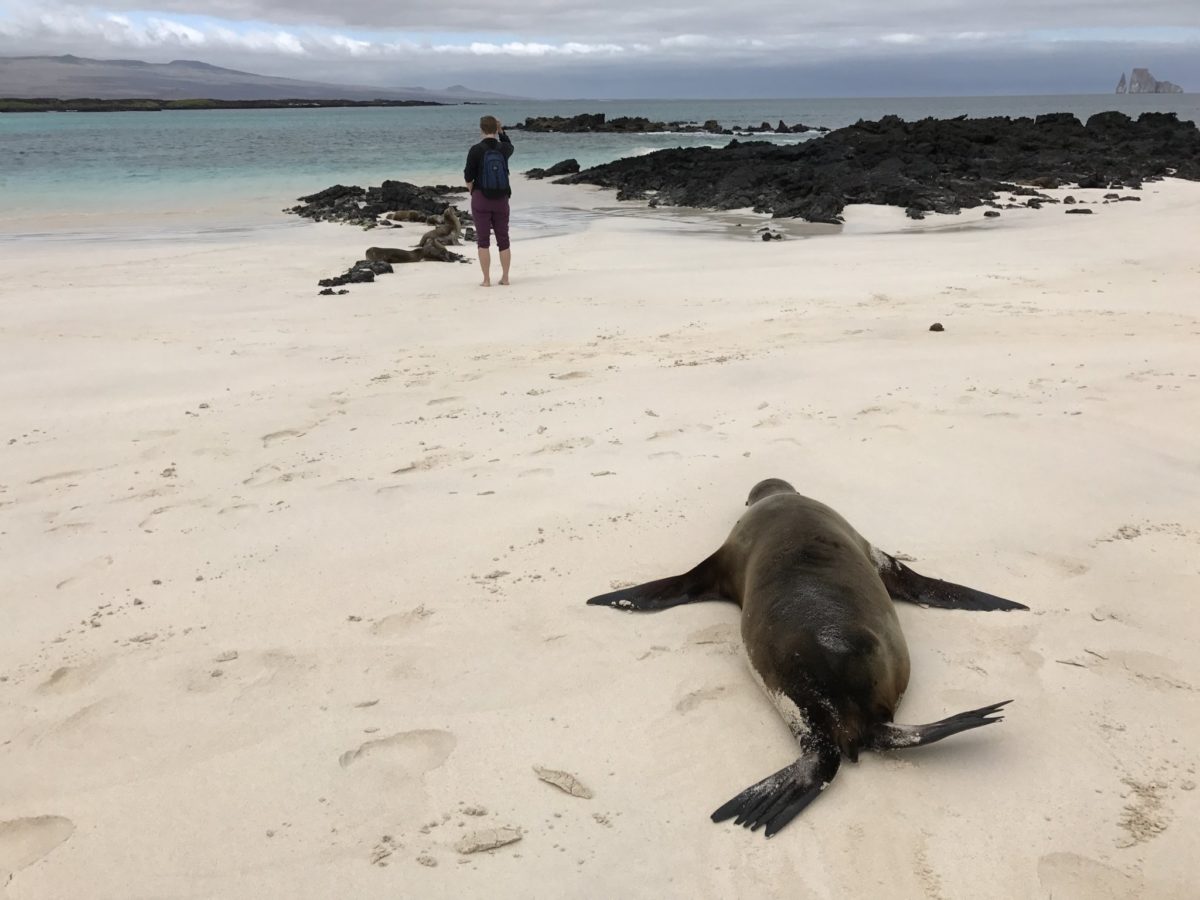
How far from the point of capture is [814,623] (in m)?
2.59

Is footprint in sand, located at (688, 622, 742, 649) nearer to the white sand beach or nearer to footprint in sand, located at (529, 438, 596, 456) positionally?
the white sand beach

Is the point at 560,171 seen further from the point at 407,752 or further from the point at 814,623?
the point at 407,752

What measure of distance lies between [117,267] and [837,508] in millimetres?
10580

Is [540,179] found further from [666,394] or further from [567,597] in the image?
[567,597]

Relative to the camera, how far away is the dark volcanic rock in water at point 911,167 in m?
17.4

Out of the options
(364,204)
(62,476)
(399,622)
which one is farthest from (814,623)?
(364,204)

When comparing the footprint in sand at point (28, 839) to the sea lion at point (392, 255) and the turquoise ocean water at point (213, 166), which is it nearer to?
the sea lion at point (392, 255)

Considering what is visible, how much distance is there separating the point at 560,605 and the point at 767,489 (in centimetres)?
111

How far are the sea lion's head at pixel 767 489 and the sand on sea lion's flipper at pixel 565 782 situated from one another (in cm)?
170

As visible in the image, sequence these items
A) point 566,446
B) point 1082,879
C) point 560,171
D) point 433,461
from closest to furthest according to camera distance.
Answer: point 1082,879, point 433,461, point 566,446, point 560,171

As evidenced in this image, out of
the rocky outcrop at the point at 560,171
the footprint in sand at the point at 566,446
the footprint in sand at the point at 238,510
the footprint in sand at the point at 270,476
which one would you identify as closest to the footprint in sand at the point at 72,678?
the footprint in sand at the point at 238,510

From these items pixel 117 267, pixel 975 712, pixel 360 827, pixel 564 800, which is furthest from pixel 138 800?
pixel 117 267

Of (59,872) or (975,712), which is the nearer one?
(59,872)

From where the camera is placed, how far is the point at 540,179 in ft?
89.8
